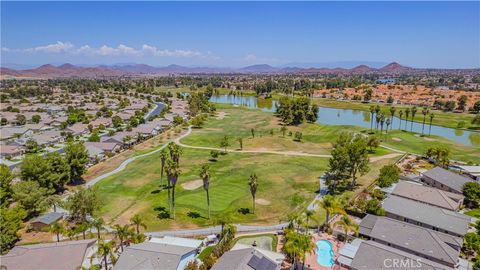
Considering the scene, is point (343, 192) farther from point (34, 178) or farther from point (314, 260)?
point (34, 178)

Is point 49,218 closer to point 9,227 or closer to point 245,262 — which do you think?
point 9,227

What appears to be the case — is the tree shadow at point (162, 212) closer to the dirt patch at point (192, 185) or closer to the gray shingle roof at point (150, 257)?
the dirt patch at point (192, 185)

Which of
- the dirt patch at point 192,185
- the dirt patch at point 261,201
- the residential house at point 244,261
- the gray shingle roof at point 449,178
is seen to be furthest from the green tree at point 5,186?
the gray shingle roof at point 449,178

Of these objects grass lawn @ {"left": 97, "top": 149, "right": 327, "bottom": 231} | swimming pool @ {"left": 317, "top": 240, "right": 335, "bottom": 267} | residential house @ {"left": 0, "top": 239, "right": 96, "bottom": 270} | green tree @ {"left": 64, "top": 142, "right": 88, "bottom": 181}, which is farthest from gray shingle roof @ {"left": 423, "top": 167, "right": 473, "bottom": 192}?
green tree @ {"left": 64, "top": 142, "right": 88, "bottom": 181}

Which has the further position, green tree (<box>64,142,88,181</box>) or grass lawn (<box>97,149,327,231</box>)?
green tree (<box>64,142,88,181</box>)

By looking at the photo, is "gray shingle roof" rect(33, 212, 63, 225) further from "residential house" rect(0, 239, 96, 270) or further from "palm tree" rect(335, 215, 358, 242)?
"palm tree" rect(335, 215, 358, 242)

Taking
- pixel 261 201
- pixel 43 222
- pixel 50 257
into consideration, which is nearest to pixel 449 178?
pixel 261 201
